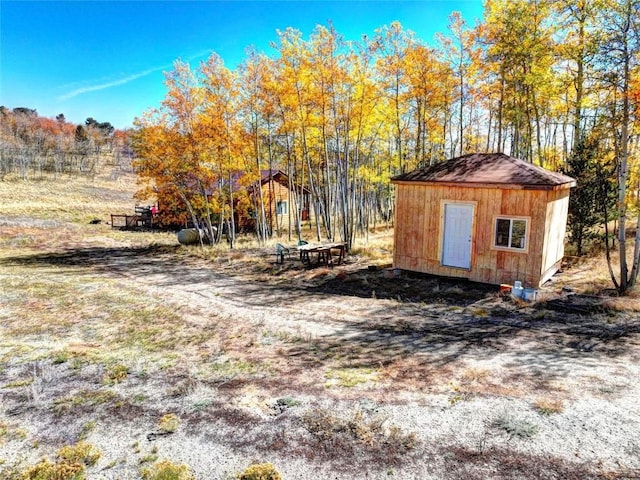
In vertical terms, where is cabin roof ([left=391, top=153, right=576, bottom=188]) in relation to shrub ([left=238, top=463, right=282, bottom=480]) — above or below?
above

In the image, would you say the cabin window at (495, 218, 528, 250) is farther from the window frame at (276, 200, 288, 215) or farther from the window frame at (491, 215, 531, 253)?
the window frame at (276, 200, 288, 215)

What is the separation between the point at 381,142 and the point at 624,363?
20572 millimetres

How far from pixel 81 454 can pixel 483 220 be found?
10461 millimetres

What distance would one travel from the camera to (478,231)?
11.5 m

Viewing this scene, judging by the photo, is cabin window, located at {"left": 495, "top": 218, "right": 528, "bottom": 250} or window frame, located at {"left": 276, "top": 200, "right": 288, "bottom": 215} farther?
window frame, located at {"left": 276, "top": 200, "right": 288, "bottom": 215}

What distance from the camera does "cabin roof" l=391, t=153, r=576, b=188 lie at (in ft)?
35.1

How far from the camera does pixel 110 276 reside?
1412 centimetres

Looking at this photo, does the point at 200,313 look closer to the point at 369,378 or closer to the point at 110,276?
the point at 369,378

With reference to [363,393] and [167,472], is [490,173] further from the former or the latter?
[167,472]

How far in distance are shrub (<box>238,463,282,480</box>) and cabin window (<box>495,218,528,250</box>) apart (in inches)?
370

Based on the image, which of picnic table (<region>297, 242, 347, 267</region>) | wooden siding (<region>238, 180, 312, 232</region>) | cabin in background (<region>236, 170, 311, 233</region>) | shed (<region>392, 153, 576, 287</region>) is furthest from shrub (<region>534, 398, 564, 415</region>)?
wooden siding (<region>238, 180, 312, 232</region>)

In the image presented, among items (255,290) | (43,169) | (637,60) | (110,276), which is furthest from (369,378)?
(43,169)

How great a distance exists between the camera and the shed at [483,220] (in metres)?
10.8

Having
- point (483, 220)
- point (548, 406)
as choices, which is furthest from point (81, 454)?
point (483, 220)
